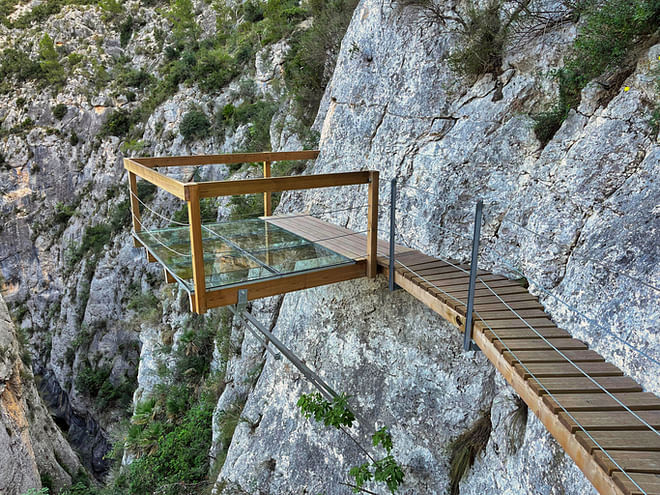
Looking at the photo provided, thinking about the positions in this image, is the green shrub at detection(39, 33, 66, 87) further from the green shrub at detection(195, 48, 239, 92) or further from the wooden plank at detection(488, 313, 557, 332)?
the wooden plank at detection(488, 313, 557, 332)

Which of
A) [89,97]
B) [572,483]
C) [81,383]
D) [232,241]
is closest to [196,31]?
[89,97]

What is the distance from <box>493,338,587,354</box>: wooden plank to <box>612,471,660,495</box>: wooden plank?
2.82 feet

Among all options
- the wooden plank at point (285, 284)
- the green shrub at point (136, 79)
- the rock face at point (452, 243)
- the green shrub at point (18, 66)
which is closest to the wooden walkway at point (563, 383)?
the rock face at point (452, 243)

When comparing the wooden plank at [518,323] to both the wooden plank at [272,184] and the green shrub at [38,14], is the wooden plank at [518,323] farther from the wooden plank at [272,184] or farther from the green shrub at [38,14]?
the green shrub at [38,14]

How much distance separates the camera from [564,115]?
4.02 m

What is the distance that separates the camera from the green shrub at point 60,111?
71.0ft

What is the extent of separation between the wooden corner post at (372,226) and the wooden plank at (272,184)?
0.08 meters

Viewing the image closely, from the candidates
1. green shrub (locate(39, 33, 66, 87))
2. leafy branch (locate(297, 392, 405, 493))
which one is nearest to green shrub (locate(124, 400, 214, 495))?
leafy branch (locate(297, 392, 405, 493))

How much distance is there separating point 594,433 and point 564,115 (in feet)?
10.1

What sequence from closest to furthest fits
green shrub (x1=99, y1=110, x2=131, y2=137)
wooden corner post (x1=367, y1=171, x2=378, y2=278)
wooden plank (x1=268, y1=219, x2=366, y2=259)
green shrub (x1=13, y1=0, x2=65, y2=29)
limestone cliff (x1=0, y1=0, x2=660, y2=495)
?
limestone cliff (x1=0, y1=0, x2=660, y2=495), wooden corner post (x1=367, y1=171, x2=378, y2=278), wooden plank (x1=268, y1=219, x2=366, y2=259), green shrub (x1=99, y1=110, x2=131, y2=137), green shrub (x1=13, y1=0, x2=65, y2=29)

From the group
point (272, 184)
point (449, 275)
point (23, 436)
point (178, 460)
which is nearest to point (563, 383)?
point (449, 275)

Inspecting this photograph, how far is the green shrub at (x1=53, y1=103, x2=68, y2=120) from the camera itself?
21.6 meters

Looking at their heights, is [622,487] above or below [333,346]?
above

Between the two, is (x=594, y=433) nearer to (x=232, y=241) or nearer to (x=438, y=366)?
(x=438, y=366)
